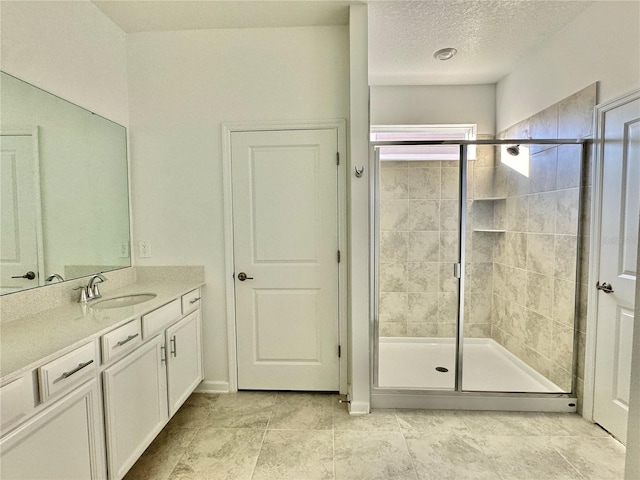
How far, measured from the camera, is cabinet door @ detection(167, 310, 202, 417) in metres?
1.89

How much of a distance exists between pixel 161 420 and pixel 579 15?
3744 millimetres

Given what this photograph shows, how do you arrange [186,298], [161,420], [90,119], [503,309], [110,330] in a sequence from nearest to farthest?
1. [110,330]
2. [161,420]
3. [90,119]
4. [186,298]
5. [503,309]

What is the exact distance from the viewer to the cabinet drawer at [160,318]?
5.34ft

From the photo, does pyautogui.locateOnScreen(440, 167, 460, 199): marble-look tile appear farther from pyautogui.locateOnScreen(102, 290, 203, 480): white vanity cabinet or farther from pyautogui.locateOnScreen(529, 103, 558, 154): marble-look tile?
pyautogui.locateOnScreen(102, 290, 203, 480): white vanity cabinet

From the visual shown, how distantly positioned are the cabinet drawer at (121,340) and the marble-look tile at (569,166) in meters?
2.96

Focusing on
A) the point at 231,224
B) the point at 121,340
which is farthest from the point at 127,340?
the point at 231,224

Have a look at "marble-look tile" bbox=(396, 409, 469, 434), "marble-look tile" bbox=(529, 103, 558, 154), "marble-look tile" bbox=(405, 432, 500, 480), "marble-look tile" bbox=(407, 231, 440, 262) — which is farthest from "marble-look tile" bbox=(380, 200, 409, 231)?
"marble-look tile" bbox=(405, 432, 500, 480)

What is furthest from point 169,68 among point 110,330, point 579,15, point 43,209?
point 579,15

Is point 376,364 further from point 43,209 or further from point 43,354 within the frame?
point 43,209

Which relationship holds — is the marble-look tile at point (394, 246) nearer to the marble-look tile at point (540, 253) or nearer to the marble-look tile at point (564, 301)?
the marble-look tile at point (540, 253)

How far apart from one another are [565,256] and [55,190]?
11.2ft

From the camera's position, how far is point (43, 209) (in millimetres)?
1641

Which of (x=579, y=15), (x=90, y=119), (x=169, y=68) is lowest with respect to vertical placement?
(x=90, y=119)

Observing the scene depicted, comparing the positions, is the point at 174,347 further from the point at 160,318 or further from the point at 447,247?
the point at 447,247
